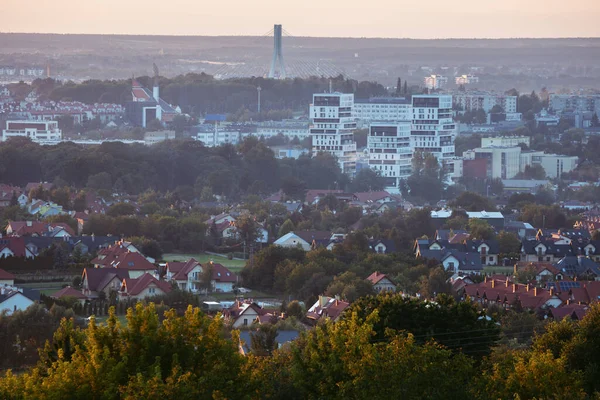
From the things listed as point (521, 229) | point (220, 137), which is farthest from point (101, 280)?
point (220, 137)

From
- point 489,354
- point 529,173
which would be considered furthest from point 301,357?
point 529,173

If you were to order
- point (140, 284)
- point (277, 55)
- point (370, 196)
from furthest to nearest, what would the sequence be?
point (277, 55) → point (370, 196) → point (140, 284)

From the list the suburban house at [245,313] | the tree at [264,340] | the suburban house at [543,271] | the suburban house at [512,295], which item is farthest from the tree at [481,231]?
the tree at [264,340]

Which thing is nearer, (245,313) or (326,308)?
(245,313)

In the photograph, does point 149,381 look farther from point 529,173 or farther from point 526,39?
point 526,39

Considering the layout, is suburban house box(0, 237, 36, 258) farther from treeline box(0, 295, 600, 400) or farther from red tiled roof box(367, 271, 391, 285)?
treeline box(0, 295, 600, 400)

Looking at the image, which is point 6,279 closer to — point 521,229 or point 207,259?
point 207,259

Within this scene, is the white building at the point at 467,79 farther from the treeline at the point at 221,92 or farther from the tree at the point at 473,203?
the tree at the point at 473,203

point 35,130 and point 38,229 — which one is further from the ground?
point 38,229
